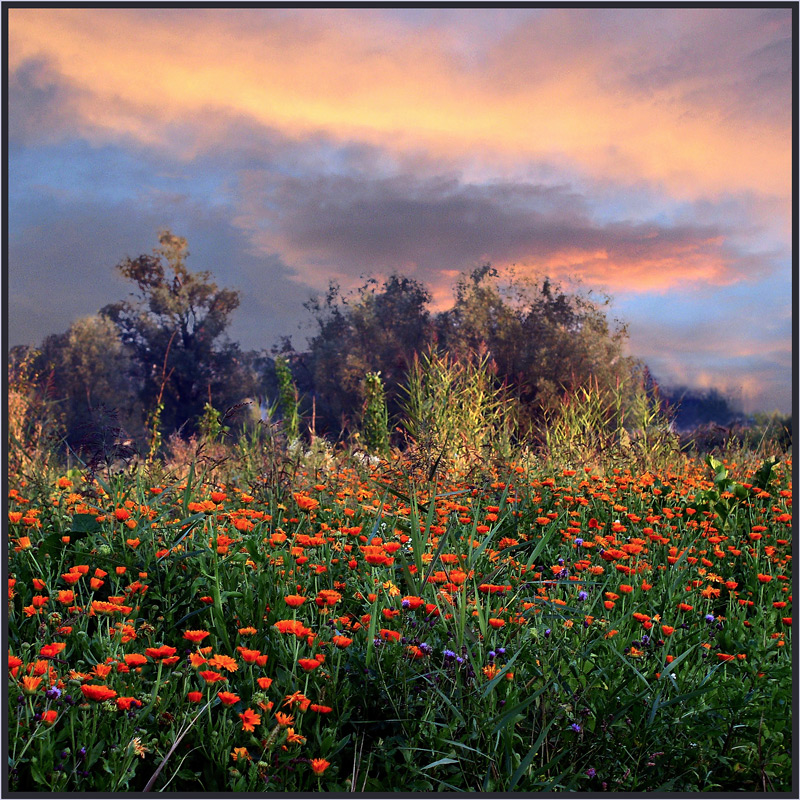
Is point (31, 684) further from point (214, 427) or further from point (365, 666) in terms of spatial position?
point (214, 427)

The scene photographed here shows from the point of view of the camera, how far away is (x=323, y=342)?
52.5 ft

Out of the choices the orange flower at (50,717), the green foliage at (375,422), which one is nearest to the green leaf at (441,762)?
the orange flower at (50,717)

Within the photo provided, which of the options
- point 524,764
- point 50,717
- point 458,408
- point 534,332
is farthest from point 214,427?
point 534,332

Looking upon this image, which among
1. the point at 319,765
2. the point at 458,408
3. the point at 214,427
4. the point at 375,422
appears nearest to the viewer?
the point at 319,765

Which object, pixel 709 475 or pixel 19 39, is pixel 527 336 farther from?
pixel 19 39

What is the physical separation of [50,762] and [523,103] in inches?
110

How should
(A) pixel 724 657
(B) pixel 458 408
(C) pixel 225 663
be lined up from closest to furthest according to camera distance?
(C) pixel 225 663
(A) pixel 724 657
(B) pixel 458 408

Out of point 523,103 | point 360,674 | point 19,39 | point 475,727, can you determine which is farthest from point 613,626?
point 19,39

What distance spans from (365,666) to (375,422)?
17.0 ft

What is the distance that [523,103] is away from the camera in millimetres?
2850

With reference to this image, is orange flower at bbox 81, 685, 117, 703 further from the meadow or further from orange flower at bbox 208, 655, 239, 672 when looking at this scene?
orange flower at bbox 208, 655, 239, 672

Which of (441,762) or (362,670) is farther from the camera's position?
(362,670)

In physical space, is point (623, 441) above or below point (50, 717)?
above

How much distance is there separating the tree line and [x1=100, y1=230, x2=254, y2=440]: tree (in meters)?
0.03
